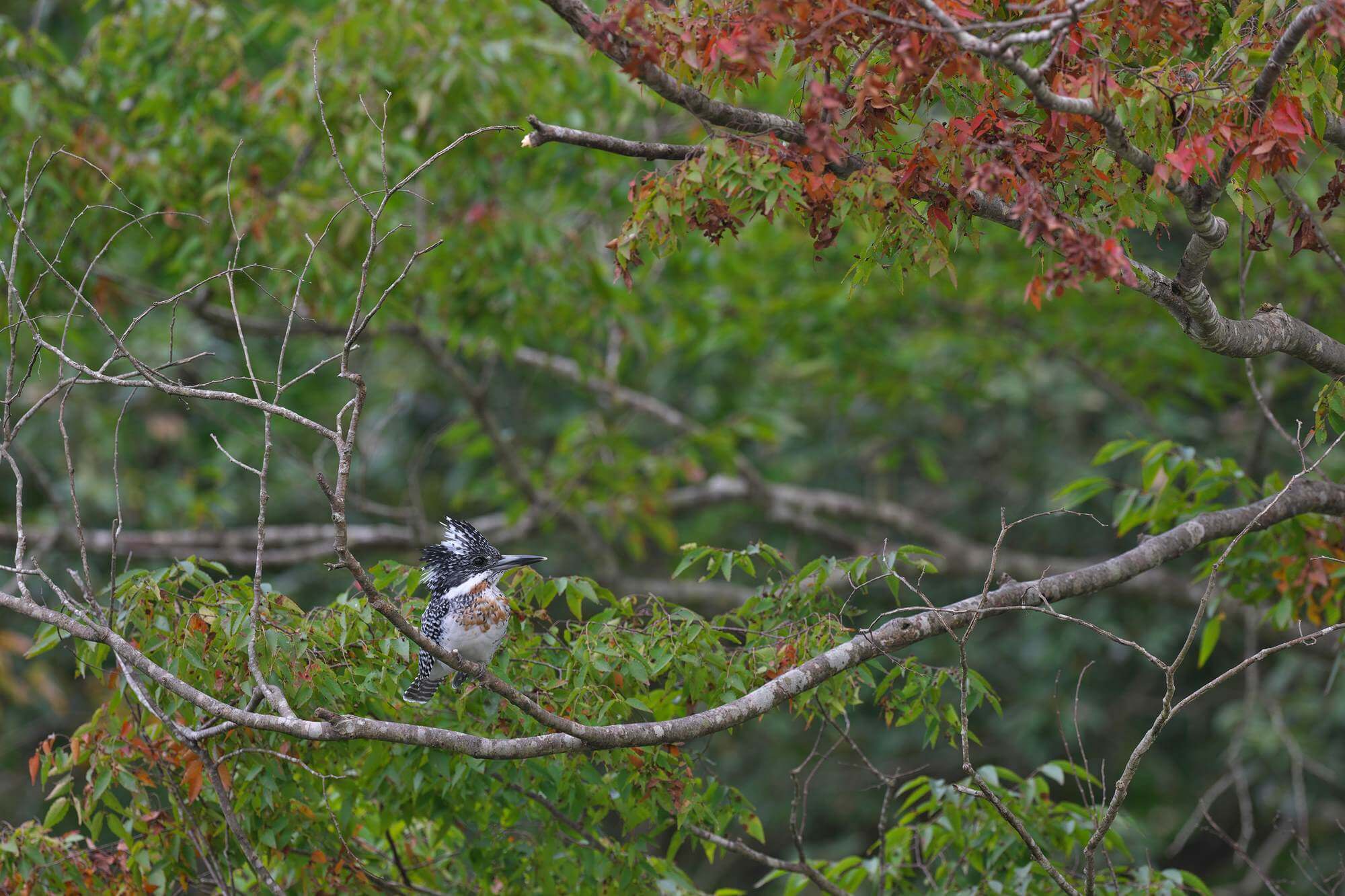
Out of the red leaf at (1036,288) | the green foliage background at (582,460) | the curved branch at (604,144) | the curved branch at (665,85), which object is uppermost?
the curved branch at (665,85)

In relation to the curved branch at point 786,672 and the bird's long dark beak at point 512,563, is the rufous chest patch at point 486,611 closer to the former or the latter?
the bird's long dark beak at point 512,563

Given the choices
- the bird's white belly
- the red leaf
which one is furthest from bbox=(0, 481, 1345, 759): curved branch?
the red leaf

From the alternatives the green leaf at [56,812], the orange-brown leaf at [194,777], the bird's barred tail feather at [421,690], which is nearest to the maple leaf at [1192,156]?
the bird's barred tail feather at [421,690]

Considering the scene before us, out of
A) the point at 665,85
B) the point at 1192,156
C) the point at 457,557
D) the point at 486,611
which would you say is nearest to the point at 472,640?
the point at 486,611

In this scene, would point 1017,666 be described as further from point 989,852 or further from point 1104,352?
point 989,852

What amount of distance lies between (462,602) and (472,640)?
151mm

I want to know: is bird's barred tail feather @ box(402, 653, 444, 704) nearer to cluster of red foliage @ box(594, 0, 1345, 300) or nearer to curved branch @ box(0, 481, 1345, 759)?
curved branch @ box(0, 481, 1345, 759)

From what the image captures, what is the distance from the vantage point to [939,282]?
7.72 m

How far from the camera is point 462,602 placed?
339 centimetres

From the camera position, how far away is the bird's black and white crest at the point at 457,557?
361 centimetres

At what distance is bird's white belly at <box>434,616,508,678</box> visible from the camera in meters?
3.20

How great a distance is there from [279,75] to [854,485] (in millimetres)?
5958

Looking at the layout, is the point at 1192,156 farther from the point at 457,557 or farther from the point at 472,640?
the point at 457,557

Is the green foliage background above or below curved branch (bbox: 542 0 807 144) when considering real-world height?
below
